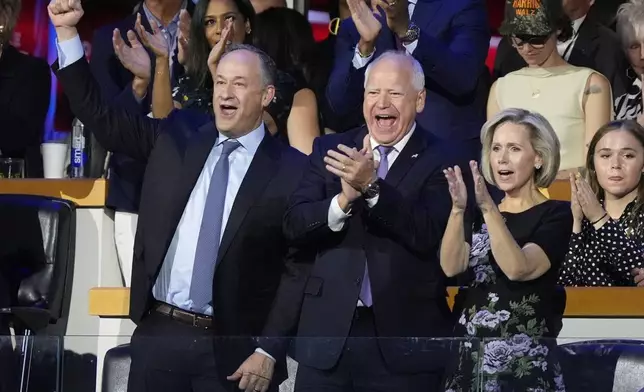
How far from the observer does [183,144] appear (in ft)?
15.0

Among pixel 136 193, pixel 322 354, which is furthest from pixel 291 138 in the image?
pixel 322 354

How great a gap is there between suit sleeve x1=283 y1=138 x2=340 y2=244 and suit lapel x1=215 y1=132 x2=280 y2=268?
0.40 ft

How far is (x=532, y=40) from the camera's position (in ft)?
18.4

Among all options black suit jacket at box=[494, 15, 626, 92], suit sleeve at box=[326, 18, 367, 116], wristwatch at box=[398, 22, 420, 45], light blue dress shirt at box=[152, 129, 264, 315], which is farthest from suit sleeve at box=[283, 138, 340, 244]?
black suit jacket at box=[494, 15, 626, 92]

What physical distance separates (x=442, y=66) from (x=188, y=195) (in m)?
1.10

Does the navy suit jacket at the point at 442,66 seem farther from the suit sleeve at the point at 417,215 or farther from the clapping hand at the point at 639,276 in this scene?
the clapping hand at the point at 639,276

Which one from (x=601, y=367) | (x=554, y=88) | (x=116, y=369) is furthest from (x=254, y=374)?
(x=554, y=88)

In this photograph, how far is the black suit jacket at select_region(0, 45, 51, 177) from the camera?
588 centimetres

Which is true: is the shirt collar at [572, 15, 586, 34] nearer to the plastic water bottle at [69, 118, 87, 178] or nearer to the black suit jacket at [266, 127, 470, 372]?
the black suit jacket at [266, 127, 470, 372]

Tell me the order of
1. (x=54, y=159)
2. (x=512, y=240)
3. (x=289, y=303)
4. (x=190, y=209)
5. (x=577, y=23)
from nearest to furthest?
(x=512, y=240) < (x=289, y=303) < (x=190, y=209) < (x=54, y=159) < (x=577, y=23)

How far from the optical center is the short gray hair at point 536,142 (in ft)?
14.3

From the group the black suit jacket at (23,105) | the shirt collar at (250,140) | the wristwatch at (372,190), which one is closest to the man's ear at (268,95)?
the shirt collar at (250,140)

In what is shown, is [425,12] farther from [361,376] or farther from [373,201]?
[361,376]

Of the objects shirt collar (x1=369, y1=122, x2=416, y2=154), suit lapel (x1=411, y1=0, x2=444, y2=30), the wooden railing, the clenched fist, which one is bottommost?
the wooden railing
